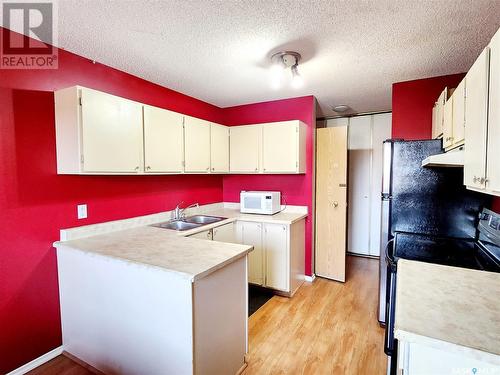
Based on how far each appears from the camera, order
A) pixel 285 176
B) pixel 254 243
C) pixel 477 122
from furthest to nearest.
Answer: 1. pixel 285 176
2. pixel 254 243
3. pixel 477 122

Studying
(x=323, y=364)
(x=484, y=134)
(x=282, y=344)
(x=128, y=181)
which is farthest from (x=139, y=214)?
(x=484, y=134)

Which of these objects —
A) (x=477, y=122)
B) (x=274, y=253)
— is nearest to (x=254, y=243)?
(x=274, y=253)

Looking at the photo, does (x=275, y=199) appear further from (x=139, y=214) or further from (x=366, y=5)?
(x=366, y=5)

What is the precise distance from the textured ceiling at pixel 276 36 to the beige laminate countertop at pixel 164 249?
4.91ft

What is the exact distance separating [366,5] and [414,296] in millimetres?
1560

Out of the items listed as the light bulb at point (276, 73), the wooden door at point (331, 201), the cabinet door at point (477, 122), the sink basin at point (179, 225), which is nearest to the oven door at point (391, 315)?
the cabinet door at point (477, 122)

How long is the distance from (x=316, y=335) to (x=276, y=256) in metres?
0.89

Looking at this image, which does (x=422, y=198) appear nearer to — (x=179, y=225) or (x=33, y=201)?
(x=179, y=225)

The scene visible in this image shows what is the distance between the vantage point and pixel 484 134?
104 cm

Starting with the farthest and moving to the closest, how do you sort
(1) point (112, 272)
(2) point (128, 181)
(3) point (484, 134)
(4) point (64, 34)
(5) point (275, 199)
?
(5) point (275, 199) < (2) point (128, 181) < (4) point (64, 34) < (1) point (112, 272) < (3) point (484, 134)

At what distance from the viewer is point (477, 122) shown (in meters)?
1.12

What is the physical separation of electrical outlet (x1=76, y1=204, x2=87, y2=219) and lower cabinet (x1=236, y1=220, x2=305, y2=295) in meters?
1.57

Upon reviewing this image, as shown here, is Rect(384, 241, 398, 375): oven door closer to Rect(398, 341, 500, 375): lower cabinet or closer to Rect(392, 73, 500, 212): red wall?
Rect(398, 341, 500, 375): lower cabinet

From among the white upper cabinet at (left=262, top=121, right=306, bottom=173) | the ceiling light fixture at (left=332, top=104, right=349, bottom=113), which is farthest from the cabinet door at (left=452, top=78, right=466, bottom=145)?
the ceiling light fixture at (left=332, top=104, right=349, bottom=113)
